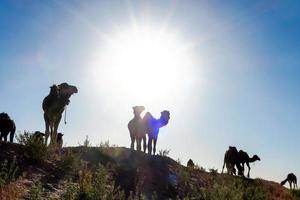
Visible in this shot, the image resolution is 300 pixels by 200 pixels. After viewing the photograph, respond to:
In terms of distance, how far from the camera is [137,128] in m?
23.0

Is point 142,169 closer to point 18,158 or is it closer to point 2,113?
point 18,158

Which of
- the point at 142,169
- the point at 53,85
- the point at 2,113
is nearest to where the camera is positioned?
the point at 142,169

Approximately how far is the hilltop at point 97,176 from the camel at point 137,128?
8.50ft

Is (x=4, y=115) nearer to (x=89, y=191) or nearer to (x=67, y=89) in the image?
(x=67, y=89)

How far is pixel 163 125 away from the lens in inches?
957

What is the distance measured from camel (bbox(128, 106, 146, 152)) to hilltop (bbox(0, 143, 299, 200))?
2.59 metres

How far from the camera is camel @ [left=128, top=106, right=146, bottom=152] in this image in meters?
23.0

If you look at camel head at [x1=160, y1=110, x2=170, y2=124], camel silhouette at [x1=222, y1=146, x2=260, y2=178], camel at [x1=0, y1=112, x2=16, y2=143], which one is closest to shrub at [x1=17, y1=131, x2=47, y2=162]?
camel at [x1=0, y1=112, x2=16, y2=143]

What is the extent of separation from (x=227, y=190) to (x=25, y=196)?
7286mm

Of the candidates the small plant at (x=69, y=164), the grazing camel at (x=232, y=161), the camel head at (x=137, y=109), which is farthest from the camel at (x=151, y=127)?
the small plant at (x=69, y=164)

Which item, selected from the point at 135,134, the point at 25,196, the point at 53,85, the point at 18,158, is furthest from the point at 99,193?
the point at 135,134

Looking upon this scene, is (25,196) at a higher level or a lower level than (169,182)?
lower

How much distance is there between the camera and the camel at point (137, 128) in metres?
23.0

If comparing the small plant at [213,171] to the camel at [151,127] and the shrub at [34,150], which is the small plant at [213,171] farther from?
the shrub at [34,150]
